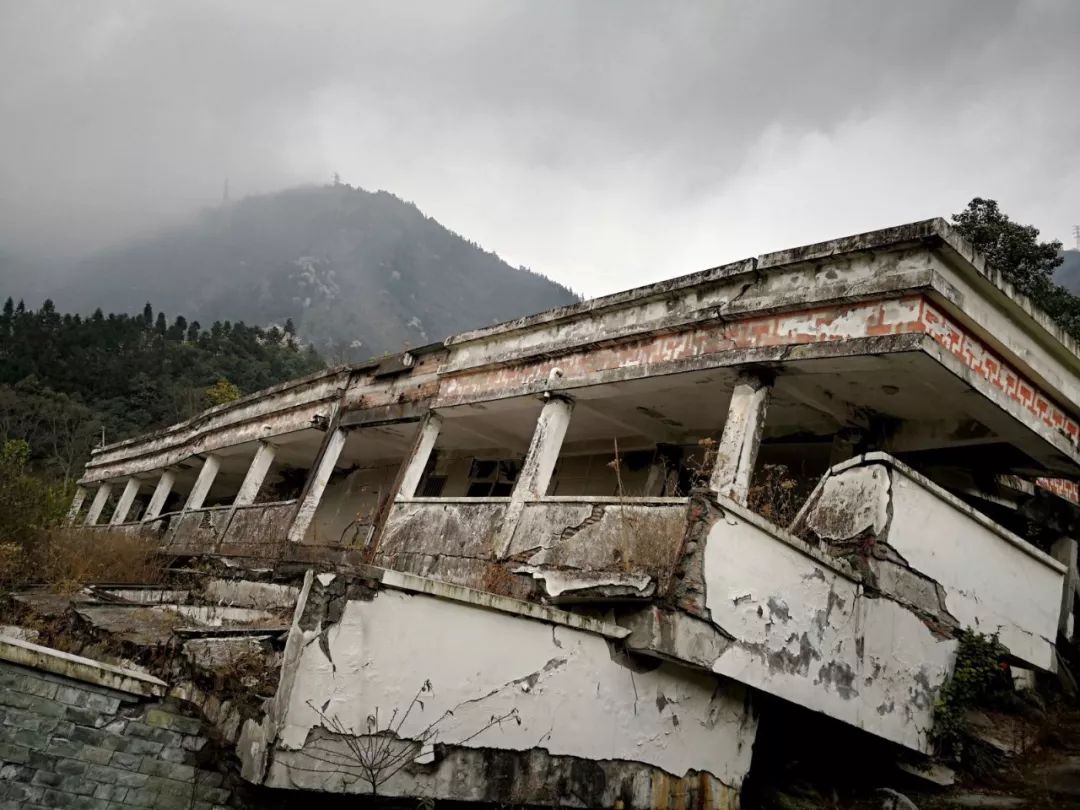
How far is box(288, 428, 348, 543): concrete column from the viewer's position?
11.9m

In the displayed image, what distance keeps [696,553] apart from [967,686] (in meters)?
2.85

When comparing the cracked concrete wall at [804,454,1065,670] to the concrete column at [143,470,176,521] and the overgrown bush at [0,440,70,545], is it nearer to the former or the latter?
the overgrown bush at [0,440,70,545]

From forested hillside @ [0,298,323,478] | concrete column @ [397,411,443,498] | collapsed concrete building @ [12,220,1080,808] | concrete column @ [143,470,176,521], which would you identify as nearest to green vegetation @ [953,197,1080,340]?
collapsed concrete building @ [12,220,1080,808]

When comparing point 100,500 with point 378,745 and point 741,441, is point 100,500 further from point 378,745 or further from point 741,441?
point 378,745

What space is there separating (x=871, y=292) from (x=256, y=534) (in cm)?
1023

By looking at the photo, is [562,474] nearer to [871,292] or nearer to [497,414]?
[497,414]

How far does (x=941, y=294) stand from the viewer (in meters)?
6.36

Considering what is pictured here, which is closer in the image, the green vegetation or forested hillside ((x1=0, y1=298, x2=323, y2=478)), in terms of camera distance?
the green vegetation

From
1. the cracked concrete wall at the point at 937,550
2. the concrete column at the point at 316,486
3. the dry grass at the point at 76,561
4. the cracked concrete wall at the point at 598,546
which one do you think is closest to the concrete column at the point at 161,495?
the dry grass at the point at 76,561

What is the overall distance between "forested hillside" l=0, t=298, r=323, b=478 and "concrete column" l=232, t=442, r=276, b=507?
2326cm

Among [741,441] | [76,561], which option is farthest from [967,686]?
[76,561]

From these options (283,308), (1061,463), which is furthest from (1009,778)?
(283,308)

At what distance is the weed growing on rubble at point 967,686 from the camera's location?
587 centimetres

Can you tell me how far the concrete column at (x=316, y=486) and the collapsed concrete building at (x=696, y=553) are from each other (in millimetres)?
531
